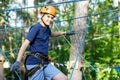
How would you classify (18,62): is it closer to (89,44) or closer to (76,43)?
(76,43)

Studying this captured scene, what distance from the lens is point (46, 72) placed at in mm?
3711

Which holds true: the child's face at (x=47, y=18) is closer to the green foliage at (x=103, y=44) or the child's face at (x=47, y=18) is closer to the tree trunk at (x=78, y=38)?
the tree trunk at (x=78, y=38)

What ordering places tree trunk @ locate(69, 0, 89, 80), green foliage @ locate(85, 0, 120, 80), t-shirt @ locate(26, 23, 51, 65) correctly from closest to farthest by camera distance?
t-shirt @ locate(26, 23, 51, 65)
tree trunk @ locate(69, 0, 89, 80)
green foliage @ locate(85, 0, 120, 80)

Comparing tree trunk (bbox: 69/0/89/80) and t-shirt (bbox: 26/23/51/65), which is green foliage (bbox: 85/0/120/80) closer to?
tree trunk (bbox: 69/0/89/80)

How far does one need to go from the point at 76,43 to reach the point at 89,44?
→ 3055 mm

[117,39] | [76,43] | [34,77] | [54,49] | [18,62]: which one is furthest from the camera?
[54,49]

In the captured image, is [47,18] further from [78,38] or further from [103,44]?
[103,44]

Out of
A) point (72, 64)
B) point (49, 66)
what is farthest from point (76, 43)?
point (49, 66)

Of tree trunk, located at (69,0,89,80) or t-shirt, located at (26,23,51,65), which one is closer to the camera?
t-shirt, located at (26,23,51,65)

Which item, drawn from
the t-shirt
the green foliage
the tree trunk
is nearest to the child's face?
the t-shirt

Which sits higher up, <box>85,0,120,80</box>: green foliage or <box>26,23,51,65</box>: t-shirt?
<box>26,23,51,65</box>: t-shirt

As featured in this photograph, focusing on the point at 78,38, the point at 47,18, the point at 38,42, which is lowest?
the point at 78,38

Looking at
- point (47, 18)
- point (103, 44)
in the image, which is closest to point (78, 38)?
point (47, 18)

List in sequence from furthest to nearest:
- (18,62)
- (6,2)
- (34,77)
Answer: (6,2) → (34,77) → (18,62)
